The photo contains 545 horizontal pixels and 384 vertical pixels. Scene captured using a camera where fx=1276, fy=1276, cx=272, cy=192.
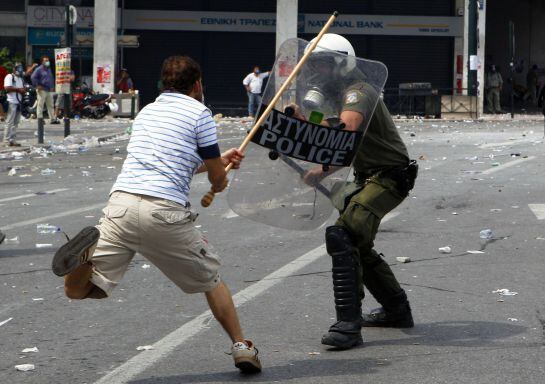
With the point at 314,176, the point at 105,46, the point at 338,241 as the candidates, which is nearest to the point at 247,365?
the point at 338,241

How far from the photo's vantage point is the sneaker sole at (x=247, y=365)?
236 inches

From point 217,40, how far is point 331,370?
43.1m

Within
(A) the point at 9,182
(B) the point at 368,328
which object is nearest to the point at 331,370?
(B) the point at 368,328

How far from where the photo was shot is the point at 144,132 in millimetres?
6000

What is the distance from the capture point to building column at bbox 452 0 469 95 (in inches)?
1901

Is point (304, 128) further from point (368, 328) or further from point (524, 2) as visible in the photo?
point (524, 2)

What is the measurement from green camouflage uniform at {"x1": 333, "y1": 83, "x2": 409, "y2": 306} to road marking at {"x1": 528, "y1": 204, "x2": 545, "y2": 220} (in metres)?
6.24

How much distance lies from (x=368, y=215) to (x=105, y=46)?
39111 millimetres

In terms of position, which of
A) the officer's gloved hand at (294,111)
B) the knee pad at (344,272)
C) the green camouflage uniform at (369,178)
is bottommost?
the knee pad at (344,272)

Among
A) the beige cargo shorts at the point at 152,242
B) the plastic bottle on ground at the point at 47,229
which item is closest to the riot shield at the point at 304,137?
the beige cargo shorts at the point at 152,242

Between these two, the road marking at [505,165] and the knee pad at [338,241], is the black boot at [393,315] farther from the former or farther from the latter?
the road marking at [505,165]

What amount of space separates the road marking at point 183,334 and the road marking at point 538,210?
3.69m

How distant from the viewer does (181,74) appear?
19.6 feet

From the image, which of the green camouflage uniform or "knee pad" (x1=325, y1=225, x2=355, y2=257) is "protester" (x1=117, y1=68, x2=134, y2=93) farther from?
"knee pad" (x1=325, y1=225, x2=355, y2=257)
